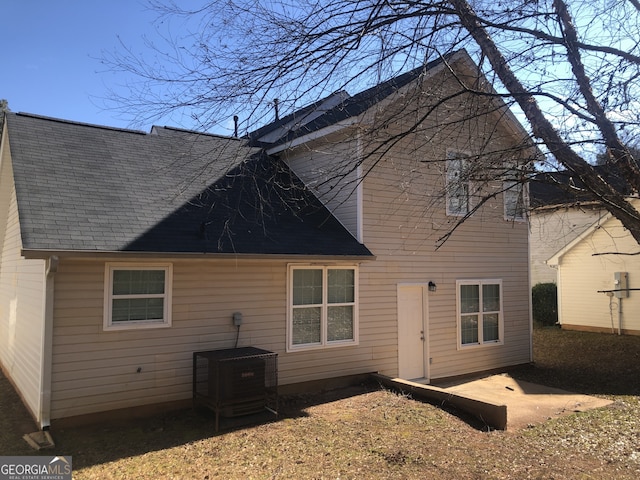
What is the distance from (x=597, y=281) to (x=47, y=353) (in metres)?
18.1

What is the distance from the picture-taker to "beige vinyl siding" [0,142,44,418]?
713 centimetres

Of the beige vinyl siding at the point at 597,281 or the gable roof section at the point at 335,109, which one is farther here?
the beige vinyl siding at the point at 597,281

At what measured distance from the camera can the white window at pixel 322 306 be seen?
8977mm

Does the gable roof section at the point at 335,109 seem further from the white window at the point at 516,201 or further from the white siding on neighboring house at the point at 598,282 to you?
the white siding on neighboring house at the point at 598,282

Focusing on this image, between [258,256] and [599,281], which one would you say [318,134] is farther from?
[599,281]

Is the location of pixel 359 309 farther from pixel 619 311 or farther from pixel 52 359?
pixel 619 311

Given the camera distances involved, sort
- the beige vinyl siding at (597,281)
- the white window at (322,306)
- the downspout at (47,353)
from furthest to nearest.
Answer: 1. the beige vinyl siding at (597,281)
2. the white window at (322,306)
3. the downspout at (47,353)

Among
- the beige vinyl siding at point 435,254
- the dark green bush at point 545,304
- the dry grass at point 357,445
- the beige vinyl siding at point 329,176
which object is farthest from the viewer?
the dark green bush at point 545,304

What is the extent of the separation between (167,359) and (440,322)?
20.6 feet

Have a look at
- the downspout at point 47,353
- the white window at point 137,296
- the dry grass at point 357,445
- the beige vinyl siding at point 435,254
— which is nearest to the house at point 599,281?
the beige vinyl siding at point 435,254

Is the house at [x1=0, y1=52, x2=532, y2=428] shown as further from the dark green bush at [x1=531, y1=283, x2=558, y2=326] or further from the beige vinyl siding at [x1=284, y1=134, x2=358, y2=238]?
the dark green bush at [x1=531, y1=283, x2=558, y2=326]

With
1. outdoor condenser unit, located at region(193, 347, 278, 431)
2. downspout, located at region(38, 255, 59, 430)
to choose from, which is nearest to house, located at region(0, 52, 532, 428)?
downspout, located at region(38, 255, 59, 430)

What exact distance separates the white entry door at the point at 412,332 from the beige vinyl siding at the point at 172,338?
4.59ft

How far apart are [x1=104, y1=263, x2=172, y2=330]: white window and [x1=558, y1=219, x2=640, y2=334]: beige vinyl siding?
49.7 feet
